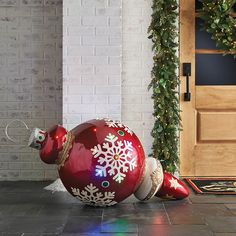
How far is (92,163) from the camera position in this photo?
3.02 metres

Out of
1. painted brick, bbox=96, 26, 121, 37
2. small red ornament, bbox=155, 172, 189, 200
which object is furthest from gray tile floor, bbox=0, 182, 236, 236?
painted brick, bbox=96, 26, 121, 37

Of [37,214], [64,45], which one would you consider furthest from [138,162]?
[64,45]

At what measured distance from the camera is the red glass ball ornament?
302 centimetres

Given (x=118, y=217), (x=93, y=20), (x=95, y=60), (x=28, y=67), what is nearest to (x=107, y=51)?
(x=95, y=60)

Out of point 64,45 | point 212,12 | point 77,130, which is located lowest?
point 77,130

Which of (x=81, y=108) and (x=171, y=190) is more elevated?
(x=81, y=108)

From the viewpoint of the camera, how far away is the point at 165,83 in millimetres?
4121

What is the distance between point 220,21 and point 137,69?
868 mm

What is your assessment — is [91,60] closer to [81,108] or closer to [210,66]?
[81,108]

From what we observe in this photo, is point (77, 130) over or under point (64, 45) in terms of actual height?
under

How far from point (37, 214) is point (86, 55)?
1.58 metres

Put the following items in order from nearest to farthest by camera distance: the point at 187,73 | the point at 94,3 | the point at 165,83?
the point at 94,3, the point at 165,83, the point at 187,73

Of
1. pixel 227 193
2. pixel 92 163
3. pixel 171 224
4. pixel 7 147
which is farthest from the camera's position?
pixel 7 147

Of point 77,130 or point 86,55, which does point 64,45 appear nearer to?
point 86,55
